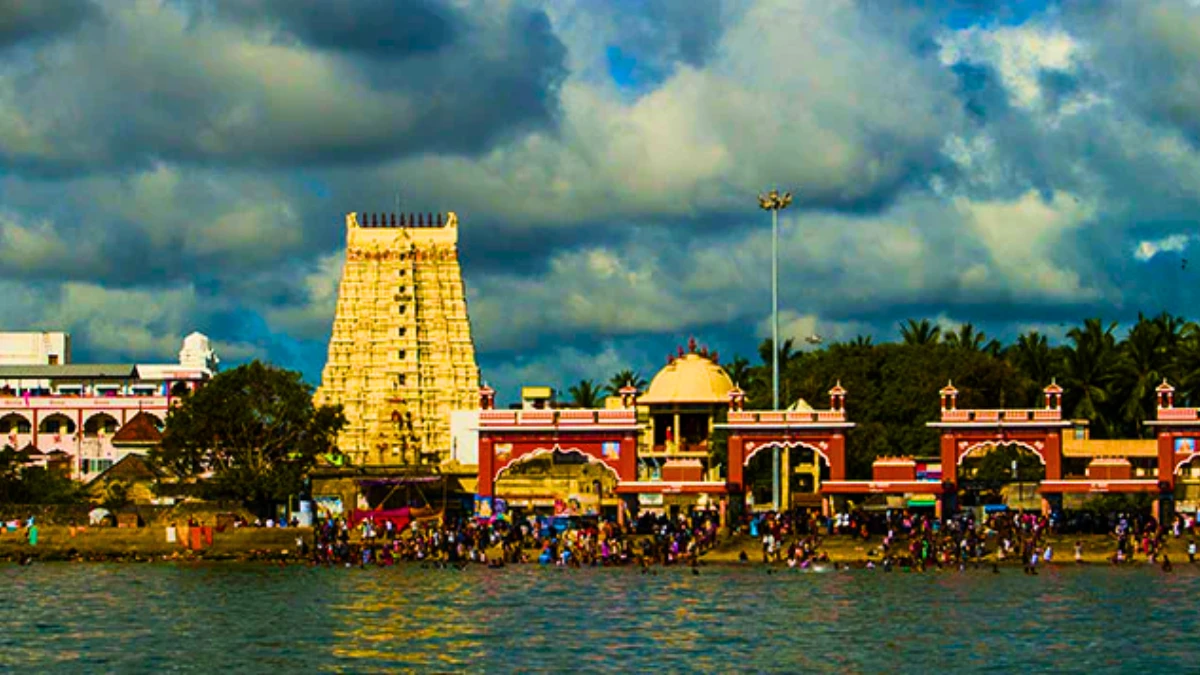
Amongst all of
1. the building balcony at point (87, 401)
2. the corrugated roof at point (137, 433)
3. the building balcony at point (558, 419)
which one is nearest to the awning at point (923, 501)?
the building balcony at point (558, 419)

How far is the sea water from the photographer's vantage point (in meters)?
59.2

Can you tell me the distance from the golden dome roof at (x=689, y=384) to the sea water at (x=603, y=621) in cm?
3618

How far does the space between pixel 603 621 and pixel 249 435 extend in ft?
154

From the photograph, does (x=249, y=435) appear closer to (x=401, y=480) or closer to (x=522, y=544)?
(x=401, y=480)

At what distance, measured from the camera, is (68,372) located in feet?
518

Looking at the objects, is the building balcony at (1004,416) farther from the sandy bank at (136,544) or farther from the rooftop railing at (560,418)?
the sandy bank at (136,544)

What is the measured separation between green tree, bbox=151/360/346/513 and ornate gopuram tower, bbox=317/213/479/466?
36.9m

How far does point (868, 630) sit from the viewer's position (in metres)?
65.4

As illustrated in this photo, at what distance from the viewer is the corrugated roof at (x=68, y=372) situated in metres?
157

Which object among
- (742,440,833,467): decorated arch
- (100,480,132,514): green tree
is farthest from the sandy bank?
(742,440,833,467): decorated arch

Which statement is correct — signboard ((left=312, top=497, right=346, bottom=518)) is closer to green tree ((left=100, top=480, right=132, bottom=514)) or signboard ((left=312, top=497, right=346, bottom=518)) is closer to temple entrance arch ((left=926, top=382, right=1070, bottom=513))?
green tree ((left=100, top=480, right=132, bottom=514))

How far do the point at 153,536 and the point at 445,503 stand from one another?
23.4m

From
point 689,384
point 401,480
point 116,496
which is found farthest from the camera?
point 689,384

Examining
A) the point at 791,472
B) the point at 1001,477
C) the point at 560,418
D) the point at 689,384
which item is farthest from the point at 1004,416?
the point at 689,384
